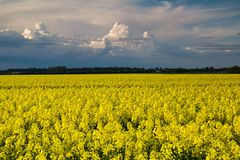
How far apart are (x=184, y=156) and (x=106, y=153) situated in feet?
6.55

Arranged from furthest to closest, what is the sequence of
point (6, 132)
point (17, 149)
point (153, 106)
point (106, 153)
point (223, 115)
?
point (153, 106) → point (223, 115) → point (6, 132) → point (17, 149) → point (106, 153)

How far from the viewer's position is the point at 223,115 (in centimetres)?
1781

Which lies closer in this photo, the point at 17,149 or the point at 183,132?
the point at 17,149

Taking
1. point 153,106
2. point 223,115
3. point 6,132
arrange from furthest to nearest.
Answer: point 153,106
point 223,115
point 6,132

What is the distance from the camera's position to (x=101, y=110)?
18.0 m

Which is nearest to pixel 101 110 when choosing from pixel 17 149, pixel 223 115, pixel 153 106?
pixel 153 106

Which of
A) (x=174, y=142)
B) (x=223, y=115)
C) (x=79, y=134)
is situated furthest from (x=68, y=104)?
(x=174, y=142)

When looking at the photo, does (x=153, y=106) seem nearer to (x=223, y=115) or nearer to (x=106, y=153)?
(x=223, y=115)

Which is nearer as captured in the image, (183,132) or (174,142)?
(174,142)

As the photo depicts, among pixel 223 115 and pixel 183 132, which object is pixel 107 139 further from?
pixel 223 115

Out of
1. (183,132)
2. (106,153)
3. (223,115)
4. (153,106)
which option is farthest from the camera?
(153,106)

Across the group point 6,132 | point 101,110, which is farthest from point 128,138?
point 101,110

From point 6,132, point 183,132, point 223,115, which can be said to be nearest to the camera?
point 183,132

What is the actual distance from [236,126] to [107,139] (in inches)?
195
